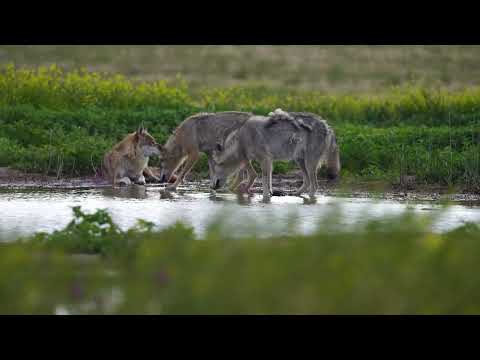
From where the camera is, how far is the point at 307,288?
6109 millimetres

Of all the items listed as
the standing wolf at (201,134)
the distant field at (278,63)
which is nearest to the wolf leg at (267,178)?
the standing wolf at (201,134)

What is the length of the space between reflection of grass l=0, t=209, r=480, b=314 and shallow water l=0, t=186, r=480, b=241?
3.41 metres

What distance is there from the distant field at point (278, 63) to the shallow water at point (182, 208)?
1535cm

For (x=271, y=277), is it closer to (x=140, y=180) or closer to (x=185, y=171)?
(x=185, y=171)

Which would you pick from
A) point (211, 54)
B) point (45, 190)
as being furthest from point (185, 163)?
point (211, 54)

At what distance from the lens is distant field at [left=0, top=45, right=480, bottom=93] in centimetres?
3325

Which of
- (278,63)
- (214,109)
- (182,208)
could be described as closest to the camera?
(182,208)

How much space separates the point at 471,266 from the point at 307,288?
4.74ft

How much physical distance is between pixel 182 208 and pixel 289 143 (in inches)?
102

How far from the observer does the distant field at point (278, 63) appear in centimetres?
3325

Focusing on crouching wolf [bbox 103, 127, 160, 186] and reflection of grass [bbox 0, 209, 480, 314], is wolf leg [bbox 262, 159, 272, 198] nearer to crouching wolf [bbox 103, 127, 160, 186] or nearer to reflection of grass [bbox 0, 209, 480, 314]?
crouching wolf [bbox 103, 127, 160, 186]

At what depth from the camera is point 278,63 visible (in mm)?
38844

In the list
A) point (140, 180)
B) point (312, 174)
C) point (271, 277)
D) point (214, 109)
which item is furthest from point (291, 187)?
point (271, 277)

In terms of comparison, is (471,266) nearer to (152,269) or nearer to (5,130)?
(152,269)
